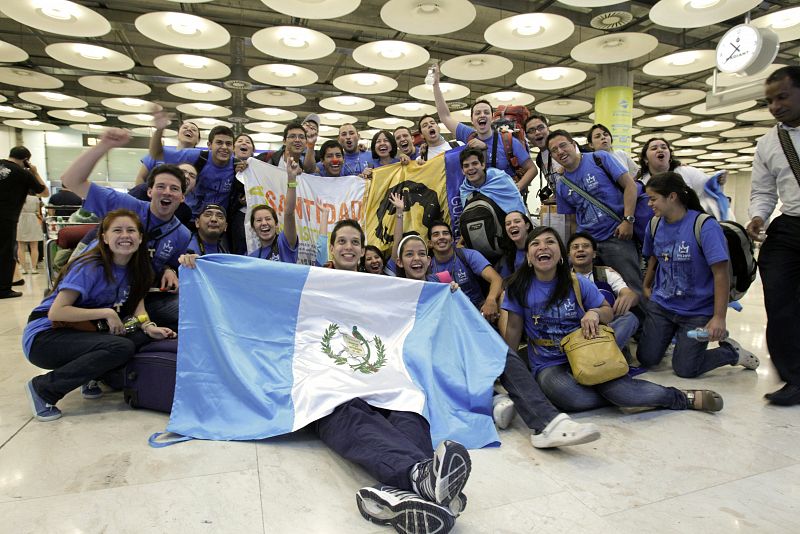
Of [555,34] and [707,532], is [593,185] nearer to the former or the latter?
[707,532]

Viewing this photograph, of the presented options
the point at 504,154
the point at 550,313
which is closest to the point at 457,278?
the point at 550,313

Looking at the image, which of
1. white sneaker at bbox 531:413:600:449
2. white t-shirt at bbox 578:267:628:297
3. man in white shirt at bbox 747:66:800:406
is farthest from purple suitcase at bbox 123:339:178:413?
man in white shirt at bbox 747:66:800:406

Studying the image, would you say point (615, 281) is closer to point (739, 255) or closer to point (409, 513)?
point (739, 255)

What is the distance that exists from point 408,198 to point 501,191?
807mm

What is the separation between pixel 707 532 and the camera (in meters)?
1.59

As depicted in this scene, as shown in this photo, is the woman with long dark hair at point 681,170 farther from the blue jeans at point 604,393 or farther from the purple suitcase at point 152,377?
the purple suitcase at point 152,377

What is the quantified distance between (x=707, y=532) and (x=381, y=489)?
3.52 feet

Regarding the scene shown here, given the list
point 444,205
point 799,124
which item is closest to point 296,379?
point 444,205

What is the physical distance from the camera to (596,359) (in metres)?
2.52

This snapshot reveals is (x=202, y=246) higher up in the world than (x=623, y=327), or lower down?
higher up

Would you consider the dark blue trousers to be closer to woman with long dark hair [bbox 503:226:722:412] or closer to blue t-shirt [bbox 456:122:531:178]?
woman with long dark hair [bbox 503:226:722:412]

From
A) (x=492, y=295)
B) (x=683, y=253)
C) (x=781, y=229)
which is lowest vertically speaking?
(x=492, y=295)

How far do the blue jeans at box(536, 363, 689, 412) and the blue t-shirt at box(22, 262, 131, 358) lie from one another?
2.39m

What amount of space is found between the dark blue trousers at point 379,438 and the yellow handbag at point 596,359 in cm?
89
